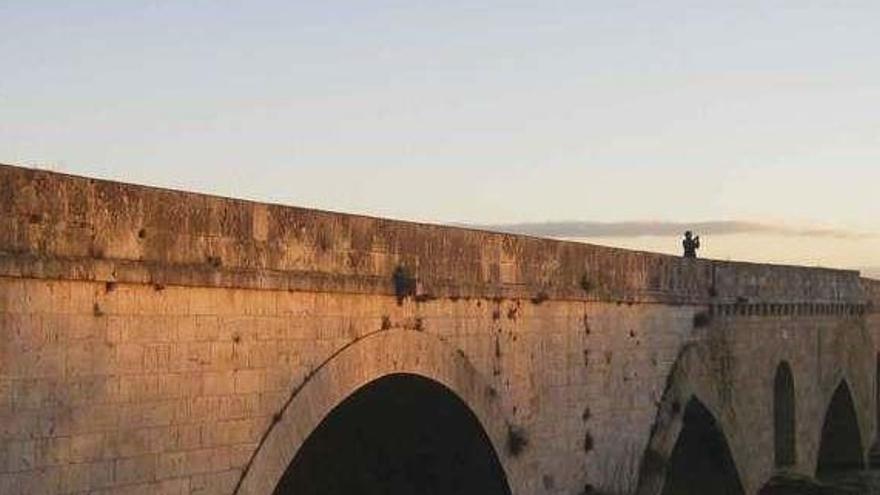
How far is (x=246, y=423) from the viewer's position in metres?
8.62

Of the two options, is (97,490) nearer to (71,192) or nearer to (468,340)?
(71,192)

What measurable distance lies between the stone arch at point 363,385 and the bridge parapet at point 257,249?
473 millimetres

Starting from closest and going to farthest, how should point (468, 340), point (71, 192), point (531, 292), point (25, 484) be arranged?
point (25, 484), point (71, 192), point (468, 340), point (531, 292)

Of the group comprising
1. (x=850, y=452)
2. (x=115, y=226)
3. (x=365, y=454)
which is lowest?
(x=850, y=452)

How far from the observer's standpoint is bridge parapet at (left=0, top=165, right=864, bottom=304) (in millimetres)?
7059

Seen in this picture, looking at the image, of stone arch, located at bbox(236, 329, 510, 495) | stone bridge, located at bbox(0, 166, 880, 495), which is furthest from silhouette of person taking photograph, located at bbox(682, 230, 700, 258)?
stone arch, located at bbox(236, 329, 510, 495)

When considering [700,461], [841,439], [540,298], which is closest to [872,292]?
[841,439]

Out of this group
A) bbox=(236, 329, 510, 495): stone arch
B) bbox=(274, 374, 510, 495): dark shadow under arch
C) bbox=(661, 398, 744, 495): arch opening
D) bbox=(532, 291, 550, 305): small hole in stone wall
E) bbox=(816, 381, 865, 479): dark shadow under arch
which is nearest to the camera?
bbox=(236, 329, 510, 495): stone arch

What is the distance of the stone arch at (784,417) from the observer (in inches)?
907

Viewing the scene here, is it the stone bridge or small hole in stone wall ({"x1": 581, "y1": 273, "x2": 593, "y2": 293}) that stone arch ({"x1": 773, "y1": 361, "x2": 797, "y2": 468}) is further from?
small hole in stone wall ({"x1": 581, "y1": 273, "x2": 593, "y2": 293})

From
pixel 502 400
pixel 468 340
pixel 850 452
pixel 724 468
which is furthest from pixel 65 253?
pixel 850 452

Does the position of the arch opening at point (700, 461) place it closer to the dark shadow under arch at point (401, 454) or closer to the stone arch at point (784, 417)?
the stone arch at point (784, 417)

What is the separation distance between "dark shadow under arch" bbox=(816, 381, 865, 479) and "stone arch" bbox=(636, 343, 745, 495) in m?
9.01

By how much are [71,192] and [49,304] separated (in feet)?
2.20
